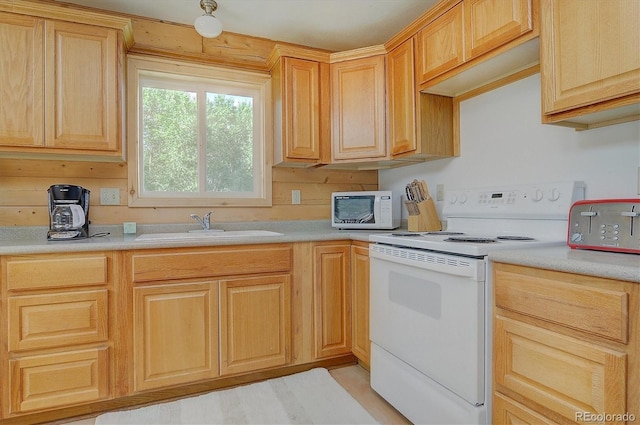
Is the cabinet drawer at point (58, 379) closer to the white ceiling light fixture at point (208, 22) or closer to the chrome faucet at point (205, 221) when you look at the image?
the chrome faucet at point (205, 221)

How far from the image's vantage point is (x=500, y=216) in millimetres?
1911

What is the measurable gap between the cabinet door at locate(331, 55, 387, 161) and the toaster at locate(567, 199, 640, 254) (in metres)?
1.31

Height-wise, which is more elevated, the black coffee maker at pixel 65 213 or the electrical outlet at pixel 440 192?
the electrical outlet at pixel 440 192

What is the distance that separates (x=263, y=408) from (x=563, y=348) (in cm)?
141

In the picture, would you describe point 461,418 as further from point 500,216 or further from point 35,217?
point 35,217

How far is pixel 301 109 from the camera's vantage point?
8.28ft

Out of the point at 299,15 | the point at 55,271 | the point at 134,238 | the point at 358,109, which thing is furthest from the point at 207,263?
the point at 299,15

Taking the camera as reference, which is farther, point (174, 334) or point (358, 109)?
point (358, 109)

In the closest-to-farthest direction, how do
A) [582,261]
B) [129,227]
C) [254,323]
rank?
1. [582,261]
2. [254,323]
3. [129,227]

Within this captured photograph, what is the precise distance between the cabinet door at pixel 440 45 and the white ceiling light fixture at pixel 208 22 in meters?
1.24

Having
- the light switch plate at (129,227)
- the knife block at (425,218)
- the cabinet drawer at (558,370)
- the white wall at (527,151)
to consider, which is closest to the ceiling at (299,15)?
the white wall at (527,151)

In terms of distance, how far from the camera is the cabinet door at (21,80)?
1.87 metres

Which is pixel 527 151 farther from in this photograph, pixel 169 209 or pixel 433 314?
pixel 169 209

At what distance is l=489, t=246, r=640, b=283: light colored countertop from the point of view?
95cm
